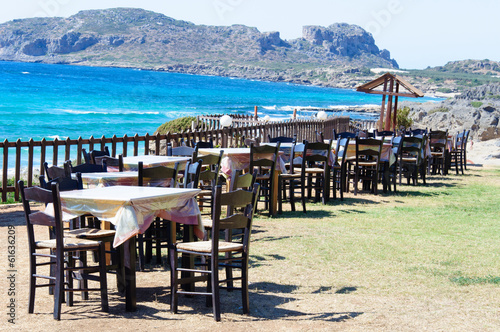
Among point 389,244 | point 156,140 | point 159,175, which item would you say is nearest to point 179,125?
point 156,140

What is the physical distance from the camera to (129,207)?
217 inches

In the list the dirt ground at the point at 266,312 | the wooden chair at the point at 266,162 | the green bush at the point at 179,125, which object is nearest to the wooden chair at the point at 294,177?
the wooden chair at the point at 266,162

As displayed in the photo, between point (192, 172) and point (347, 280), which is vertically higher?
point (192, 172)

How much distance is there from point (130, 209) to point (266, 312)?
1615 millimetres

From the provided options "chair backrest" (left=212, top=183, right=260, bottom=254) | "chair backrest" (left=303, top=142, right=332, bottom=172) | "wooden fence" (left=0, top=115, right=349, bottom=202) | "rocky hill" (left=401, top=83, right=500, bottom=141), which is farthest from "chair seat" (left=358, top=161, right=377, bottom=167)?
"rocky hill" (left=401, top=83, right=500, bottom=141)

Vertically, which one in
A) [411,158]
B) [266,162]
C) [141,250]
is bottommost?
[141,250]

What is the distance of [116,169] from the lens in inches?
348

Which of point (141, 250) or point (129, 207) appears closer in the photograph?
point (129, 207)

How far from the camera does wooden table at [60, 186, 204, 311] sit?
18.0 ft

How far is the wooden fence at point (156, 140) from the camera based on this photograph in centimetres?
1240

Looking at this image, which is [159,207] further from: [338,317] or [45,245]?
[338,317]

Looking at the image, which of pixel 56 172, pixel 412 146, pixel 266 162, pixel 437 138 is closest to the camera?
pixel 56 172

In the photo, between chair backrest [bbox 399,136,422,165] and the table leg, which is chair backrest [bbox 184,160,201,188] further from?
chair backrest [bbox 399,136,422,165]

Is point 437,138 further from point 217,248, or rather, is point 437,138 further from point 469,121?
point 217,248
